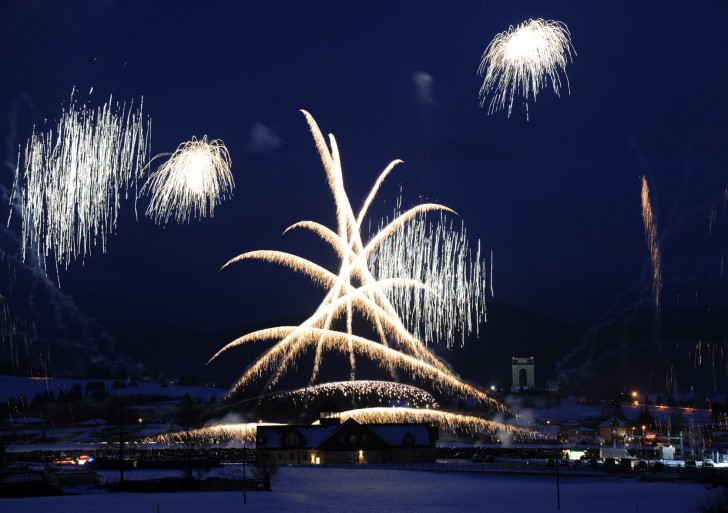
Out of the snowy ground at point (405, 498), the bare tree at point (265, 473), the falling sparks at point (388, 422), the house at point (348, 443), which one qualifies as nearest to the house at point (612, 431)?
the falling sparks at point (388, 422)

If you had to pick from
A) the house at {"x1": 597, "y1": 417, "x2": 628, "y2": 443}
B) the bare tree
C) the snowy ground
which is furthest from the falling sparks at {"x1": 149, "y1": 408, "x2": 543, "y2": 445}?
the snowy ground

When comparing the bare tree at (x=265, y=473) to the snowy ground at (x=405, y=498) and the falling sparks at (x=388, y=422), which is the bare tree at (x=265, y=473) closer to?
the snowy ground at (x=405, y=498)

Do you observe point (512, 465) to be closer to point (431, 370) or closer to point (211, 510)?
point (431, 370)

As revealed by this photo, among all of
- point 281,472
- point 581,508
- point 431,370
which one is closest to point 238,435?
point 281,472

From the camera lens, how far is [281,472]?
75312 millimetres

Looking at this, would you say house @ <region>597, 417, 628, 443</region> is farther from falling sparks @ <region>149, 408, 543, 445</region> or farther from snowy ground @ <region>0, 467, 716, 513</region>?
snowy ground @ <region>0, 467, 716, 513</region>

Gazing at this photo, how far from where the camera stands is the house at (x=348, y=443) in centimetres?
8956

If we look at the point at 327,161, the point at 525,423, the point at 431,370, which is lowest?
A: the point at 525,423

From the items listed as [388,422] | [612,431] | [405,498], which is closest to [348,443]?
[388,422]

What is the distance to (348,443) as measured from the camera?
9019cm

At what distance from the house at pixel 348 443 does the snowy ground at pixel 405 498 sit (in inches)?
696

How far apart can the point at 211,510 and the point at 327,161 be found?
27024 mm

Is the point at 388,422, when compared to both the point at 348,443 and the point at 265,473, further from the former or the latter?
the point at 265,473

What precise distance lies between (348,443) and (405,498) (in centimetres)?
3470
